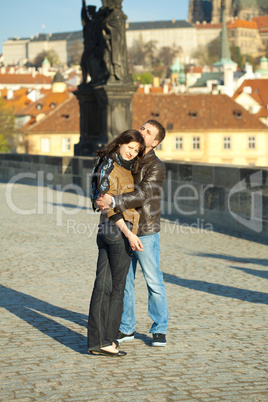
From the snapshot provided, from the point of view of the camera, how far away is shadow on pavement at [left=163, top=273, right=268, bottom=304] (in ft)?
21.2

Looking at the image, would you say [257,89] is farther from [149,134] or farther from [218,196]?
[149,134]

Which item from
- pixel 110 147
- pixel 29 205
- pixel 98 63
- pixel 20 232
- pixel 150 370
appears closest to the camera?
pixel 150 370

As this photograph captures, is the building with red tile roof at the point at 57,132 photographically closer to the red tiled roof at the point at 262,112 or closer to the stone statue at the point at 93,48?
the red tiled roof at the point at 262,112

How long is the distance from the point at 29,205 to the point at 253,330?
369 inches

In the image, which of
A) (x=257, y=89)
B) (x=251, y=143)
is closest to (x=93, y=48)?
(x=251, y=143)

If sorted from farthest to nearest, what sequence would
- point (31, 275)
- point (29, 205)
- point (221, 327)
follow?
point (29, 205) < point (31, 275) < point (221, 327)

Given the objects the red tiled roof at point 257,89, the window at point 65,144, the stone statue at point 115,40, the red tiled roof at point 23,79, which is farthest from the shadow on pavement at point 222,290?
the red tiled roof at point 23,79

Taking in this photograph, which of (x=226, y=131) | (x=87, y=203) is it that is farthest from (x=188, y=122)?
(x=87, y=203)

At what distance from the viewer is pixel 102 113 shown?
2023cm

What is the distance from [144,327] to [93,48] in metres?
15.8

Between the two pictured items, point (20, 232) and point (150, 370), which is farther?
point (20, 232)

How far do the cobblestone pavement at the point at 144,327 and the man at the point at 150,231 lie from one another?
14cm

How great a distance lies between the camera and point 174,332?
5.30 meters

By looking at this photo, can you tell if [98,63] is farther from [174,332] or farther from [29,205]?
[174,332]
